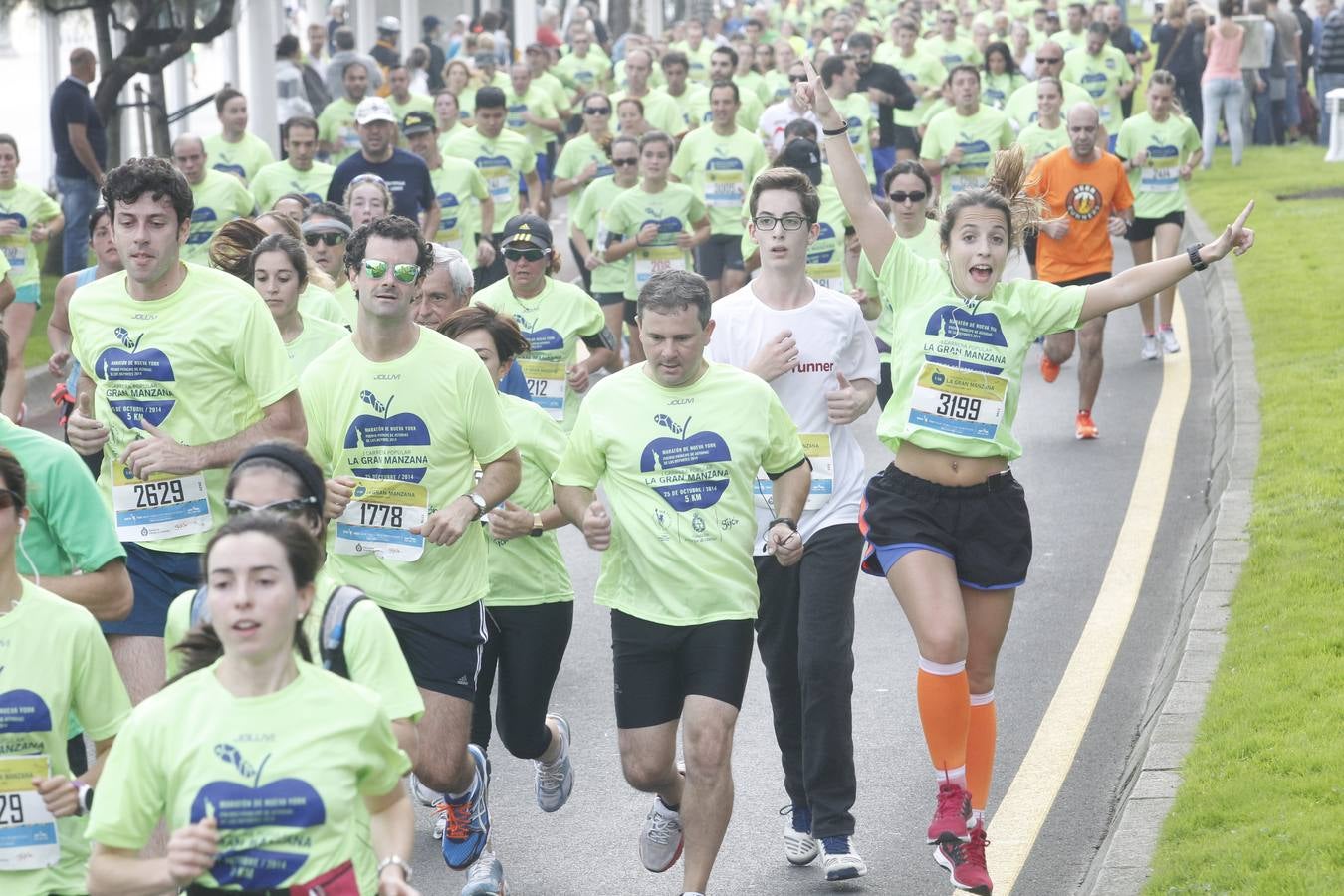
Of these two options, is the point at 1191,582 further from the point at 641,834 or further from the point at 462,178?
the point at 462,178

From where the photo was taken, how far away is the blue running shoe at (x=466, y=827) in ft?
21.1

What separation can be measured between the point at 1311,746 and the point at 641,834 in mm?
2029

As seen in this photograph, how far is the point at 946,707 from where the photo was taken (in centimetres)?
638

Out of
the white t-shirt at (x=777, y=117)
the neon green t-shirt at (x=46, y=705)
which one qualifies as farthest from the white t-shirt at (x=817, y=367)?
the white t-shirt at (x=777, y=117)

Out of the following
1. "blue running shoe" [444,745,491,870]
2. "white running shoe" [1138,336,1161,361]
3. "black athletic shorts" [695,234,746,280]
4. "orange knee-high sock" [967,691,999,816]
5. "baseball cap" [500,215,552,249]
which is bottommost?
"white running shoe" [1138,336,1161,361]

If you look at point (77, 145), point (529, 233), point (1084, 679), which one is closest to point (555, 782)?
point (1084, 679)

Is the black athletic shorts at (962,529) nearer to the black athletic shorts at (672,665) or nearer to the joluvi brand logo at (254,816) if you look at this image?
the black athletic shorts at (672,665)

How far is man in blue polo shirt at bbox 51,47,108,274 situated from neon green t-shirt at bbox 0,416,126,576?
1319 centimetres

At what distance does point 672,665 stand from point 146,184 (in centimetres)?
198

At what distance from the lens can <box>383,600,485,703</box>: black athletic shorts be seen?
6234 millimetres

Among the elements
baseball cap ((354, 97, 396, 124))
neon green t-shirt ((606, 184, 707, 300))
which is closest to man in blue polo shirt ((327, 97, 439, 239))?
baseball cap ((354, 97, 396, 124))

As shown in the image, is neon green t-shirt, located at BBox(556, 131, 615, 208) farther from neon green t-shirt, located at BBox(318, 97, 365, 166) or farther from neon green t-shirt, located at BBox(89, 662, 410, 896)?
neon green t-shirt, located at BBox(89, 662, 410, 896)

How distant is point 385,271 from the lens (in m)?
6.23

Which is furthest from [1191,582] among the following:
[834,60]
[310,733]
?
[834,60]
